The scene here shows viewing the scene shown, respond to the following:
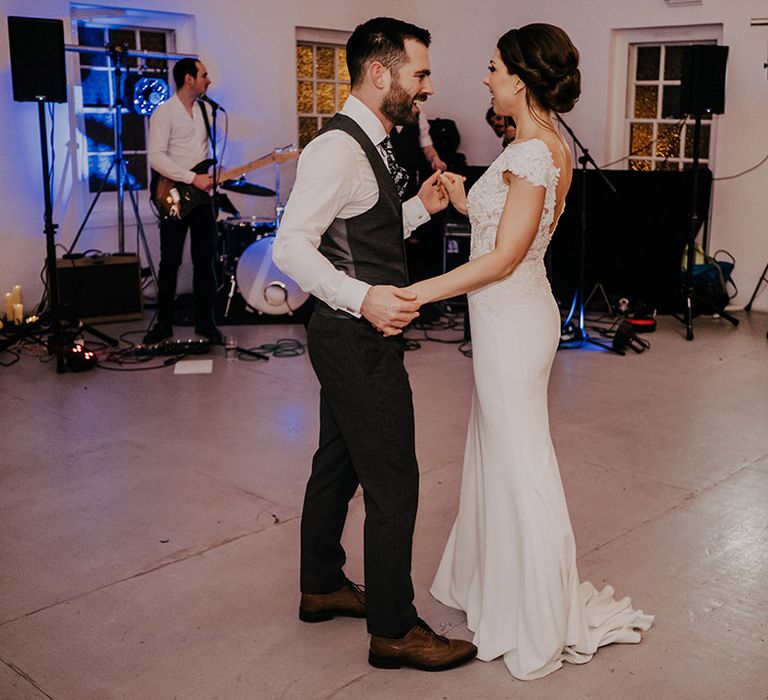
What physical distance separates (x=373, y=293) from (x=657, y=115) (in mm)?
6641

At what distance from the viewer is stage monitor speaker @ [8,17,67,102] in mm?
5891

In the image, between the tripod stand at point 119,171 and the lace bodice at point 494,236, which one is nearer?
the lace bodice at point 494,236

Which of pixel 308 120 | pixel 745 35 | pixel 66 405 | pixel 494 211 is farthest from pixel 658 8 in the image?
pixel 494 211

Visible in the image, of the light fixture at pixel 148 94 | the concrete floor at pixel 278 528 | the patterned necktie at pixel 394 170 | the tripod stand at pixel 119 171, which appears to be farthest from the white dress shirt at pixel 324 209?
the light fixture at pixel 148 94

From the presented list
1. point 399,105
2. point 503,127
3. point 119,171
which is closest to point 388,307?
→ point 399,105

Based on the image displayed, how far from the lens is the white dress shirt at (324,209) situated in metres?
2.32

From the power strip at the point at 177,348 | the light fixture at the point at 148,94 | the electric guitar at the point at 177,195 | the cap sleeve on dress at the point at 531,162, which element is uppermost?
the light fixture at the point at 148,94

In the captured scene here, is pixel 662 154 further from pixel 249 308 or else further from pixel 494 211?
pixel 494 211

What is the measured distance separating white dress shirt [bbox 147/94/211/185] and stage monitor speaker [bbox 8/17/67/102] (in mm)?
694

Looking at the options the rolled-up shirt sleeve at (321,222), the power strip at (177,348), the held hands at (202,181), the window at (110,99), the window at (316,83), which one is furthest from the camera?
the window at (316,83)

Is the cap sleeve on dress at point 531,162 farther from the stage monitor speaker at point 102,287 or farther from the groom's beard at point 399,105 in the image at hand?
the stage monitor speaker at point 102,287

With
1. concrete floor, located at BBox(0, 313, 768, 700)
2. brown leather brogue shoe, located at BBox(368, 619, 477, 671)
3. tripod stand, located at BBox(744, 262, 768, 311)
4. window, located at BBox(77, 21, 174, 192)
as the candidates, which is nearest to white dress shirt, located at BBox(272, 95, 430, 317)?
brown leather brogue shoe, located at BBox(368, 619, 477, 671)

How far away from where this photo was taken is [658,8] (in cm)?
793

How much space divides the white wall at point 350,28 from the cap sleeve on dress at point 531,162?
543 centimetres
